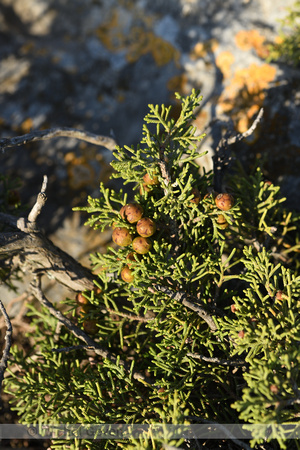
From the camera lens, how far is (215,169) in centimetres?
248

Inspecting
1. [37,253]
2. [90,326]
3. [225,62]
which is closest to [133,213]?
[37,253]

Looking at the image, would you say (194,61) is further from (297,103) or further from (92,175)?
(92,175)

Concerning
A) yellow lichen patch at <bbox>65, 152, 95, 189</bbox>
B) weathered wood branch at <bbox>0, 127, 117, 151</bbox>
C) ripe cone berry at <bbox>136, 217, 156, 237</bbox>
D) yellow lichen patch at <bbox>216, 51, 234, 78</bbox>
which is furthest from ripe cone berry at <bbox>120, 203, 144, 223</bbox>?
yellow lichen patch at <bbox>216, 51, 234, 78</bbox>

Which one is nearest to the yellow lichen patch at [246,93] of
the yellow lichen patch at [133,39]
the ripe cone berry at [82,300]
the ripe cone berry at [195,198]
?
the yellow lichen patch at [133,39]

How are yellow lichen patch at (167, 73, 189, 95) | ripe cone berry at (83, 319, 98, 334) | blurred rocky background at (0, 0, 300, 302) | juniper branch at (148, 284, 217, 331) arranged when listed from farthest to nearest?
yellow lichen patch at (167, 73, 189, 95) → blurred rocky background at (0, 0, 300, 302) → ripe cone berry at (83, 319, 98, 334) → juniper branch at (148, 284, 217, 331)

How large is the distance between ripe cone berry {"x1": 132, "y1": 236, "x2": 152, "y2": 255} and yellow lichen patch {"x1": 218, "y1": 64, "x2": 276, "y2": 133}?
1.99 m

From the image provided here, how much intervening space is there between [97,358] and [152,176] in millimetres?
1413

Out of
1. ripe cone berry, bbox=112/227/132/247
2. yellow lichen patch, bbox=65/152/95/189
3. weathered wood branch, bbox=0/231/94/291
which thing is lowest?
ripe cone berry, bbox=112/227/132/247

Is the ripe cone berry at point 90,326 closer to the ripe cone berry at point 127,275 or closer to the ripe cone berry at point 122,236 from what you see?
the ripe cone berry at point 127,275

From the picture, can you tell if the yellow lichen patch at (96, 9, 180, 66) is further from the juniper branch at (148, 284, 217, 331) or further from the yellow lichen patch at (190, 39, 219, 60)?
the juniper branch at (148, 284, 217, 331)

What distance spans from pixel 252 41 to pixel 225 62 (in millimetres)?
372

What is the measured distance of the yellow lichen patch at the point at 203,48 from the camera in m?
3.67

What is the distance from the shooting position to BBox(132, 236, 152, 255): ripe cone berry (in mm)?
1793

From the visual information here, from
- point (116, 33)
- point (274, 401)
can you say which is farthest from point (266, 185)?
point (116, 33)
